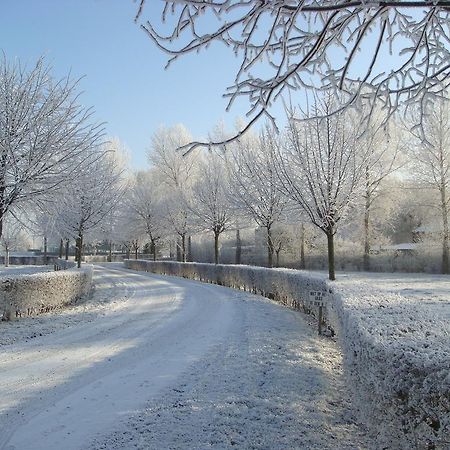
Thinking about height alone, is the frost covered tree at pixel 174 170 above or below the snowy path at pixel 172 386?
above

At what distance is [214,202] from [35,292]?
607 inches

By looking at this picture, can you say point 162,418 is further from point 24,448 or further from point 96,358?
point 96,358

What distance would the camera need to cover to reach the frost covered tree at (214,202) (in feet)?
84.4

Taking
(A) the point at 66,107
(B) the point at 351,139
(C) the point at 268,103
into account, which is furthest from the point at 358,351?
(A) the point at 66,107

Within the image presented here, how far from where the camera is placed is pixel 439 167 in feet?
88.5

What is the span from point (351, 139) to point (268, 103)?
36.3ft

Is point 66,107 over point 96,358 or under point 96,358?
over

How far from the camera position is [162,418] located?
4457 millimetres

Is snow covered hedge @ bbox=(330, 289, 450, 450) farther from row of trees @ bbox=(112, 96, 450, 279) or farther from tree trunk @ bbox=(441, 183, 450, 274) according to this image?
tree trunk @ bbox=(441, 183, 450, 274)

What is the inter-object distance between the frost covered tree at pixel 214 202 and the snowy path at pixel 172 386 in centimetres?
1581

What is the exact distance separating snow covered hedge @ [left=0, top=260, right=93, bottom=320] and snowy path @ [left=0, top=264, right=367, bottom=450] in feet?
3.51

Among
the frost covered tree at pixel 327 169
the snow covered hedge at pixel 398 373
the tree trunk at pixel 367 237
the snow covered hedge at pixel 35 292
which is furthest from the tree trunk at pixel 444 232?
the snow covered hedge at pixel 398 373

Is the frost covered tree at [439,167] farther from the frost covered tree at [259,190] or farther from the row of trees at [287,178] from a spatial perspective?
the frost covered tree at [259,190]

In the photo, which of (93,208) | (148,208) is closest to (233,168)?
(93,208)
